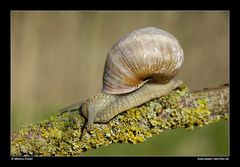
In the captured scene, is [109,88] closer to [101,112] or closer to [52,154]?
[101,112]

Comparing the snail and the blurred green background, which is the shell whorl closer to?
the snail

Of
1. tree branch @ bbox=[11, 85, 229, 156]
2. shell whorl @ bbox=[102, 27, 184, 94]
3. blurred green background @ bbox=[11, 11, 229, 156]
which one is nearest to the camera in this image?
tree branch @ bbox=[11, 85, 229, 156]

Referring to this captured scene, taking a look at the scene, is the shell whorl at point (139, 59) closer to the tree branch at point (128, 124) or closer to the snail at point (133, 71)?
the snail at point (133, 71)

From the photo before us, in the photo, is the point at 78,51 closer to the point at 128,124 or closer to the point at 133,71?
the point at 133,71

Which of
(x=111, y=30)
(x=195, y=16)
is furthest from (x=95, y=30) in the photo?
(x=195, y=16)

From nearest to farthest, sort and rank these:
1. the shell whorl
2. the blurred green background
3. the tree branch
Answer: the tree branch, the shell whorl, the blurred green background

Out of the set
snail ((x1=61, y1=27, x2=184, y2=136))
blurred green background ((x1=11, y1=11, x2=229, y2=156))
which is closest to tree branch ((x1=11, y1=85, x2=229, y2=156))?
snail ((x1=61, y1=27, x2=184, y2=136))

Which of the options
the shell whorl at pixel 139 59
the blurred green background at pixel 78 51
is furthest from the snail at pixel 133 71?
the blurred green background at pixel 78 51

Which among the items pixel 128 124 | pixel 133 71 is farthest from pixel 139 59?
pixel 128 124
